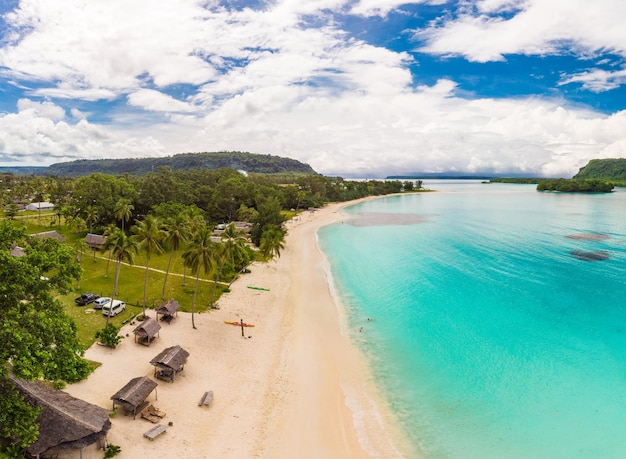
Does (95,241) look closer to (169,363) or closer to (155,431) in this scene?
(169,363)

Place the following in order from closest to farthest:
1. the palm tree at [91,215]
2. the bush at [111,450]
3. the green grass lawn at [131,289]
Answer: the bush at [111,450] → the green grass lawn at [131,289] → the palm tree at [91,215]

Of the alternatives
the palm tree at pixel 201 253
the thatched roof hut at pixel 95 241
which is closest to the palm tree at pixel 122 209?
the thatched roof hut at pixel 95 241

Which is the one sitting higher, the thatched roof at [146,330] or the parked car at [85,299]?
the parked car at [85,299]

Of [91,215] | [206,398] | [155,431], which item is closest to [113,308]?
[206,398]

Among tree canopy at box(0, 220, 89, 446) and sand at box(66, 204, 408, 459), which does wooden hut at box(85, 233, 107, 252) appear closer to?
sand at box(66, 204, 408, 459)

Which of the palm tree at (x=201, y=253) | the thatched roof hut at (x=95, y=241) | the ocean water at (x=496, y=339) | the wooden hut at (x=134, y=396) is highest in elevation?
the palm tree at (x=201, y=253)

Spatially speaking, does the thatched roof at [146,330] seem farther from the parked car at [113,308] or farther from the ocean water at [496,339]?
the ocean water at [496,339]
